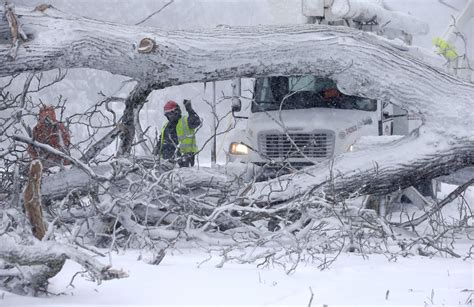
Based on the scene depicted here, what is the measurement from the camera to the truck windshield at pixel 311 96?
417 inches

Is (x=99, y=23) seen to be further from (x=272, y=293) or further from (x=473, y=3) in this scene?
(x=473, y=3)

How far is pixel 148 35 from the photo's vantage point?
696cm

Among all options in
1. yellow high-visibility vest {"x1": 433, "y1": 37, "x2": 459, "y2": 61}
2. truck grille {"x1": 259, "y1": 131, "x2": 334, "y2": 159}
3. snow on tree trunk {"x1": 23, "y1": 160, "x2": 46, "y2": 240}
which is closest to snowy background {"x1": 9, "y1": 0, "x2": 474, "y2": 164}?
yellow high-visibility vest {"x1": 433, "y1": 37, "x2": 459, "y2": 61}

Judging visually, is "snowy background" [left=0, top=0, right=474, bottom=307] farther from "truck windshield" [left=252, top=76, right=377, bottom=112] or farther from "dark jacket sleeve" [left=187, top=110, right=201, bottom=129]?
"dark jacket sleeve" [left=187, top=110, right=201, bottom=129]

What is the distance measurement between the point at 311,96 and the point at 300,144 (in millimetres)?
713

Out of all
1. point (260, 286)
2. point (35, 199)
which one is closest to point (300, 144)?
point (260, 286)

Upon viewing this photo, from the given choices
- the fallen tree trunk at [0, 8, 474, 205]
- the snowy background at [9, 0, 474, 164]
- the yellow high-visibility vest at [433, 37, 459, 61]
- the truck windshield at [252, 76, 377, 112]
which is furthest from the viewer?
the snowy background at [9, 0, 474, 164]

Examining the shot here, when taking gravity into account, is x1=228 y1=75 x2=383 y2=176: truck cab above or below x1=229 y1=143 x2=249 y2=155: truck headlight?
above

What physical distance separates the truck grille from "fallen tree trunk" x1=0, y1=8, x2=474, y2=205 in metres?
2.99

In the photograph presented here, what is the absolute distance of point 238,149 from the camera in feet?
35.9

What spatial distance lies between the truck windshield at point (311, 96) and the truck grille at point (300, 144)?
43 centimetres

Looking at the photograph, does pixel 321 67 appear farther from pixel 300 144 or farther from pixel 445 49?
pixel 445 49

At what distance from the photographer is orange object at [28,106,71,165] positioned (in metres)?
7.06

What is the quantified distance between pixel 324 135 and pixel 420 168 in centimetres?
331
